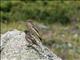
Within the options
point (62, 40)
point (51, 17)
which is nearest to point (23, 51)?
point (62, 40)

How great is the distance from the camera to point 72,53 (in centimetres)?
1324

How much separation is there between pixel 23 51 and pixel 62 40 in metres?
7.01

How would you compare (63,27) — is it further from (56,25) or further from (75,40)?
(75,40)

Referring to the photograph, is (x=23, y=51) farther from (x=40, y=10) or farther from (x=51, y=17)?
(x=40, y=10)

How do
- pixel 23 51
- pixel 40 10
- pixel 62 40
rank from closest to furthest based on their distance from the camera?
1. pixel 23 51
2. pixel 62 40
3. pixel 40 10

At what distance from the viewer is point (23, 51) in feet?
24.7

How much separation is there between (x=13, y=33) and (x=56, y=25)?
8051mm

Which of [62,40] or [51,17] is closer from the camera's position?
[62,40]

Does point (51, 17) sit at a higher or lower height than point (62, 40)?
lower

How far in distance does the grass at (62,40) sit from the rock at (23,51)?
15.0ft

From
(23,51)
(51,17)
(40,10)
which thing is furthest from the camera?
(40,10)

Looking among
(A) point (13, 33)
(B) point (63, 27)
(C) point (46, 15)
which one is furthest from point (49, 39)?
(A) point (13, 33)

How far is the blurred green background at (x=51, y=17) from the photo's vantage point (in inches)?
576

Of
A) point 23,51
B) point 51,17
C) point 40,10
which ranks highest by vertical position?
point 23,51
